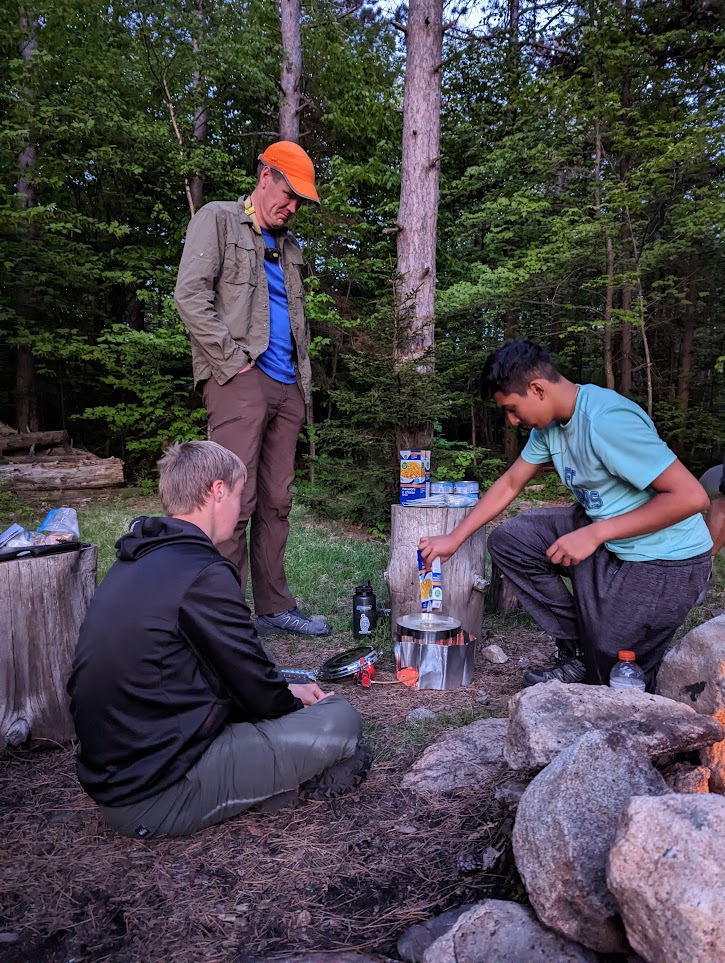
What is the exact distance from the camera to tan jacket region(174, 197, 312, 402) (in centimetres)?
350

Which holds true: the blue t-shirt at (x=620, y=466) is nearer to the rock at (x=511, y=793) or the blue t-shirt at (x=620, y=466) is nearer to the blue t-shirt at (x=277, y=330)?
the rock at (x=511, y=793)

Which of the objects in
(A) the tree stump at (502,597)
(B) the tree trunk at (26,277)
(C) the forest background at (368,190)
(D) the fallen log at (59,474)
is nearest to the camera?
(A) the tree stump at (502,597)

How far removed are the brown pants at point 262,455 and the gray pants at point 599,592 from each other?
1341 mm

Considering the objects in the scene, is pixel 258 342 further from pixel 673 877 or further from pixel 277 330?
pixel 673 877

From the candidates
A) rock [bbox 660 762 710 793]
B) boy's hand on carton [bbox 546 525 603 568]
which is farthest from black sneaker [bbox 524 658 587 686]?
rock [bbox 660 762 710 793]

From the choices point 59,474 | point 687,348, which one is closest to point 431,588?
point 59,474

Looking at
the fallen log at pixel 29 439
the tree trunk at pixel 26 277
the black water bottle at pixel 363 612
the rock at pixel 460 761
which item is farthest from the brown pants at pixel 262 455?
the fallen log at pixel 29 439

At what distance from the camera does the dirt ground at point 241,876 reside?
1.65 meters

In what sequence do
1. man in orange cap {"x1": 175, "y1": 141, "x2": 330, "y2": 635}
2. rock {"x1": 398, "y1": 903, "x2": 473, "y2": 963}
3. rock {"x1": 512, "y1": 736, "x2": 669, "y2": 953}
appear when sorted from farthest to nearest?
1. man in orange cap {"x1": 175, "y1": 141, "x2": 330, "y2": 635}
2. rock {"x1": 398, "y1": 903, "x2": 473, "y2": 963}
3. rock {"x1": 512, "y1": 736, "x2": 669, "y2": 953}

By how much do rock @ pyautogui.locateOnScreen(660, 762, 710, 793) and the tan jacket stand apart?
8.98 feet

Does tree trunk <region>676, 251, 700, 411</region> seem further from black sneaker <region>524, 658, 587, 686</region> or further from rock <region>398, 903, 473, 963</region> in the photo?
rock <region>398, 903, 473, 963</region>

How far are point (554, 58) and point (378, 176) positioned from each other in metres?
3.41

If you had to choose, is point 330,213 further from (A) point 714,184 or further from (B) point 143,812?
(B) point 143,812

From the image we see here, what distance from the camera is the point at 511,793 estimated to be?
6.34 feet
